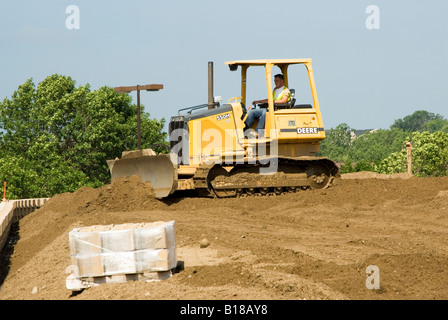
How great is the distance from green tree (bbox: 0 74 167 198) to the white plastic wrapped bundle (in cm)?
3588

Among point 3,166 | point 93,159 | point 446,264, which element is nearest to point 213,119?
point 446,264

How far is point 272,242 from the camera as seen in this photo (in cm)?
1180

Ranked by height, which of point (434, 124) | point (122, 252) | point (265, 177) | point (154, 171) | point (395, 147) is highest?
point (434, 124)

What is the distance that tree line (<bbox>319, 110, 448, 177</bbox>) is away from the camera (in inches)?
1965

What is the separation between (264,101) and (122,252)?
9.37 m

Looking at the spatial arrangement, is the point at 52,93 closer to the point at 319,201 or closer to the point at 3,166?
the point at 3,166

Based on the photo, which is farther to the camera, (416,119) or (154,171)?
(416,119)

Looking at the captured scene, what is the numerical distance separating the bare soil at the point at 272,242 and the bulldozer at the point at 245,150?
1.65ft

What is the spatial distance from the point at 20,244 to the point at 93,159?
3454 cm

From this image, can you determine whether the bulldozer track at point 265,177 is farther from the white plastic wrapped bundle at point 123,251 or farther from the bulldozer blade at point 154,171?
the white plastic wrapped bundle at point 123,251

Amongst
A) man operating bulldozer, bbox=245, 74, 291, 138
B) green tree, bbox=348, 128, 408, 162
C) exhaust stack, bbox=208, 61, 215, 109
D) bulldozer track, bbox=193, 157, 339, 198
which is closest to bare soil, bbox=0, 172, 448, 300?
bulldozer track, bbox=193, 157, 339, 198

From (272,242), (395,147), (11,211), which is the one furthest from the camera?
(395,147)

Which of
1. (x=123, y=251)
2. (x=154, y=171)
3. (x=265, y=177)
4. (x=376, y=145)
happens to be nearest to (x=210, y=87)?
(x=265, y=177)

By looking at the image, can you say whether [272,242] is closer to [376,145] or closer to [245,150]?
[245,150]
